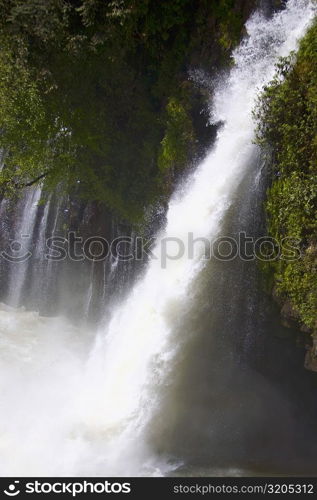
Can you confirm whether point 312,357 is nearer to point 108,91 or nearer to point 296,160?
point 296,160

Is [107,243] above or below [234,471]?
above

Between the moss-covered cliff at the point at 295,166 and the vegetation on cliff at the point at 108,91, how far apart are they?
6.24ft

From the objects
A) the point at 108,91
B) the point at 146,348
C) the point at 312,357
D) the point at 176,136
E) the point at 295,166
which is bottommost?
the point at 312,357

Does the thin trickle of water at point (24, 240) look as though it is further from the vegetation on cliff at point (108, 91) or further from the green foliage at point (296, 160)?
the green foliage at point (296, 160)

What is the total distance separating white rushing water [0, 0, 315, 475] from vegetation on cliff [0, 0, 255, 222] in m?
0.85

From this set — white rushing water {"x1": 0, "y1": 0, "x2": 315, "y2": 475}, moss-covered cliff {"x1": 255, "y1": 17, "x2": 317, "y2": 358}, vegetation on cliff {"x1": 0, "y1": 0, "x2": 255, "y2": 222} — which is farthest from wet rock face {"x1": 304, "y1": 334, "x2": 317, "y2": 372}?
vegetation on cliff {"x1": 0, "y1": 0, "x2": 255, "y2": 222}

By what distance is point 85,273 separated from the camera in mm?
13266

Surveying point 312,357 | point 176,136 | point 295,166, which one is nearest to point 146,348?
point 312,357

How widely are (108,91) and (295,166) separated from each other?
18.1 feet

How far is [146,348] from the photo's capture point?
28.4ft

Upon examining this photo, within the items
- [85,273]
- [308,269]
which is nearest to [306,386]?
[308,269]

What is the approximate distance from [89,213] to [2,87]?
3692 millimetres

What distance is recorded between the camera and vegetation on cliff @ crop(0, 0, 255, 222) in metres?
9.62
